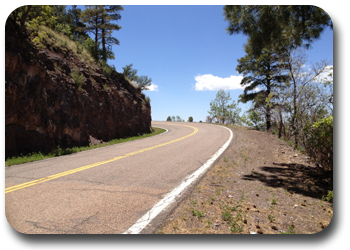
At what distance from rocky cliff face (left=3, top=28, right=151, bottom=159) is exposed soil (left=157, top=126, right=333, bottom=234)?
9.23 m

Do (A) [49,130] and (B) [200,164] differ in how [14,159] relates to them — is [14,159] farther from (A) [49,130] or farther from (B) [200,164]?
(B) [200,164]

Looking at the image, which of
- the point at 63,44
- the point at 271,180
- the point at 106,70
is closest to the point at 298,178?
the point at 271,180

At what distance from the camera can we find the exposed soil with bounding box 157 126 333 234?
2.99m

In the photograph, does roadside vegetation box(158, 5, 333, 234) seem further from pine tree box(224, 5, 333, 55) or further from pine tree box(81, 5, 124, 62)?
pine tree box(81, 5, 124, 62)

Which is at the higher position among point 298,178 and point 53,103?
point 53,103

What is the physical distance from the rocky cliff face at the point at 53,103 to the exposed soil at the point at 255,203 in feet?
30.3

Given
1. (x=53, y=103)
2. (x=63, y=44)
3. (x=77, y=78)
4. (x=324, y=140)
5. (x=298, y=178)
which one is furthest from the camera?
(x=63, y=44)

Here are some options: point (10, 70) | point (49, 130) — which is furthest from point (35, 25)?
point (49, 130)

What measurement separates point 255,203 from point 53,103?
11781mm

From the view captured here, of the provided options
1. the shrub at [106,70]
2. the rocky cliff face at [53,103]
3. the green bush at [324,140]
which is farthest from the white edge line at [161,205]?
the shrub at [106,70]

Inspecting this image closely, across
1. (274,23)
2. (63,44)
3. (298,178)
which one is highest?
(63,44)

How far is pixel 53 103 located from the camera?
11500 millimetres

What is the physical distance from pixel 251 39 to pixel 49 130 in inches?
426

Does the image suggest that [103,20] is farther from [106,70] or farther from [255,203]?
[255,203]
